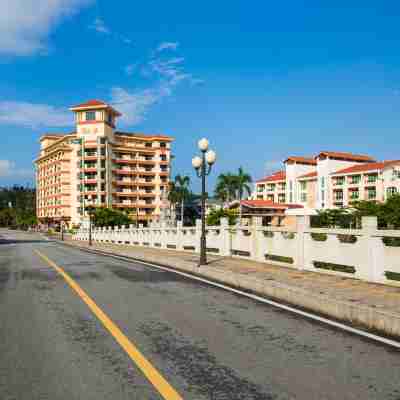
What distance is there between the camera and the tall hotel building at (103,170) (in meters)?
101

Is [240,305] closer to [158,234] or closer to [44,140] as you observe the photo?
[158,234]

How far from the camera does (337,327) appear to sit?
22.3ft

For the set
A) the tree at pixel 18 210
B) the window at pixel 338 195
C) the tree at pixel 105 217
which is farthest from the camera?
the tree at pixel 18 210

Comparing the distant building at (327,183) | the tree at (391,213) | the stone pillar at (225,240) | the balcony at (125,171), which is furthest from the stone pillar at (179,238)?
the balcony at (125,171)

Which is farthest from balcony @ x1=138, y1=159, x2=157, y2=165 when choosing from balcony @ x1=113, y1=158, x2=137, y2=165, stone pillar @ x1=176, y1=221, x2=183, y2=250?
stone pillar @ x1=176, y1=221, x2=183, y2=250

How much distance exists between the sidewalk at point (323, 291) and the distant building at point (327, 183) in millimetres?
59288

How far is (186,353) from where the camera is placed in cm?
534

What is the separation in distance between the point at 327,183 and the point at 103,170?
46.0 meters

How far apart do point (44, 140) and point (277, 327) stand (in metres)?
125

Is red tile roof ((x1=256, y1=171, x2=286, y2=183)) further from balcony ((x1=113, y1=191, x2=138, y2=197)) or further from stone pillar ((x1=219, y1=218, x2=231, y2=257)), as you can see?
stone pillar ((x1=219, y1=218, x2=231, y2=257))

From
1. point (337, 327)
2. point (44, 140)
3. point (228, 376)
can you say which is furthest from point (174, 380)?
point (44, 140)

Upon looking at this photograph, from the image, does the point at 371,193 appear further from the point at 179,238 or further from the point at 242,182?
the point at 179,238

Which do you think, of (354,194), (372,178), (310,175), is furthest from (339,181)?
(310,175)

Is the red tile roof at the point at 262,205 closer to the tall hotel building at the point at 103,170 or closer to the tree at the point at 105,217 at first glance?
the tall hotel building at the point at 103,170
